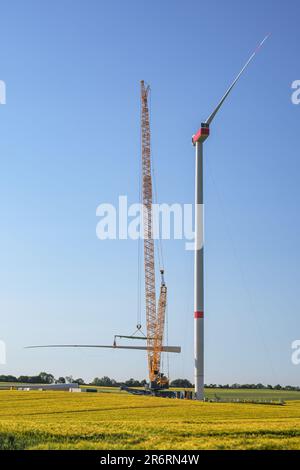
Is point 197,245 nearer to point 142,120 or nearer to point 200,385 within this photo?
point 200,385

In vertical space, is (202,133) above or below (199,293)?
above

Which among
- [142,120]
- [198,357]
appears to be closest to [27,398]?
[198,357]

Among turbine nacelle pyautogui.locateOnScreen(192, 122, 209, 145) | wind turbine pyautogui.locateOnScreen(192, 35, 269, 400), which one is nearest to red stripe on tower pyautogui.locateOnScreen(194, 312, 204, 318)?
wind turbine pyautogui.locateOnScreen(192, 35, 269, 400)

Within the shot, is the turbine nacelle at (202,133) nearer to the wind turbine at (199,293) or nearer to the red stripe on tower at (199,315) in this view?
the wind turbine at (199,293)

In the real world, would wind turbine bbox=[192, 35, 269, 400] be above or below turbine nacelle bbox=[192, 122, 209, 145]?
below

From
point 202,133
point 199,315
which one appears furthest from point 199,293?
point 202,133

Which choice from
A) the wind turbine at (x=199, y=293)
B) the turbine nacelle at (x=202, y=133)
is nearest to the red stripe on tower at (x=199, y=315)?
the wind turbine at (x=199, y=293)

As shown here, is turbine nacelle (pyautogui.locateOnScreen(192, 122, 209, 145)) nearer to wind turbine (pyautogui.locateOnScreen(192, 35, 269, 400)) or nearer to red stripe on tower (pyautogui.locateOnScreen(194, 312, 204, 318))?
wind turbine (pyautogui.locateOnScreen(192, 35, 269, 400))

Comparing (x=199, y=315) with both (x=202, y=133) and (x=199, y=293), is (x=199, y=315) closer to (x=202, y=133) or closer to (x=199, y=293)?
(x=199, y=293)

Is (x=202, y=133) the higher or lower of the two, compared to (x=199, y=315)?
higher

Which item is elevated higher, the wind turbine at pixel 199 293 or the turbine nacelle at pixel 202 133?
the turbine nacelle at pixel 202 133

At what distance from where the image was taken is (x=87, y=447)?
30703 mm

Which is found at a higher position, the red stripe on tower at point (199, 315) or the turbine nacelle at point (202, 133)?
the turbine nacelle at point (202, 133)
